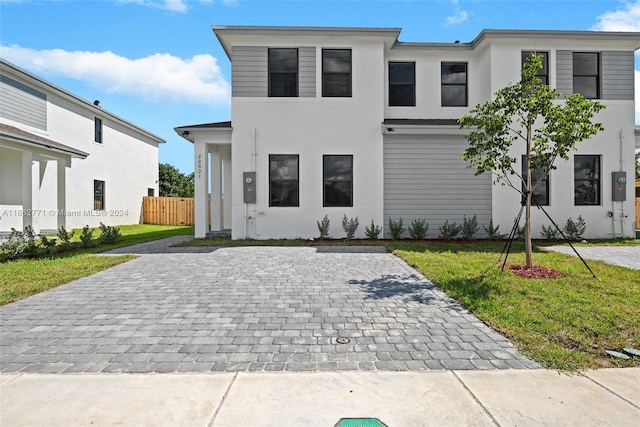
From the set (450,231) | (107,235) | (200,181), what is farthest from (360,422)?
(107,235)

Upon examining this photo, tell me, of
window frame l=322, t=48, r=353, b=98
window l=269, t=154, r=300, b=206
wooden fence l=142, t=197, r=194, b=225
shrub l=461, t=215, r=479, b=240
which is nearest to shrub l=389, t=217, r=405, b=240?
shrub l=461, t=215, r=479, b=240

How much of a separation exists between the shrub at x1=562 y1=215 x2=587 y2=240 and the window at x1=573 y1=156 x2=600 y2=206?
707mm

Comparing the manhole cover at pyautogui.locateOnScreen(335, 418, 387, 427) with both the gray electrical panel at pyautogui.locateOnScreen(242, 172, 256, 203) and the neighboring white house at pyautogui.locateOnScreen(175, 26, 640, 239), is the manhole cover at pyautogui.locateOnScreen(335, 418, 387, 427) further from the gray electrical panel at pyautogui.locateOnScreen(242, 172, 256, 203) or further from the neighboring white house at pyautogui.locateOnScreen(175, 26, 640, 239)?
the gray electrical panel at pyautogui.locateOnScreen(242, 172, 256, 203)

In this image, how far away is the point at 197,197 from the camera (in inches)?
470

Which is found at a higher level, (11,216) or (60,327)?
(11,216)

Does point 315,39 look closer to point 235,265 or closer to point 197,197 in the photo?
point 197,197

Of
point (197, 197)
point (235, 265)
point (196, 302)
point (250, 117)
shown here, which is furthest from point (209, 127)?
point (196, 302)

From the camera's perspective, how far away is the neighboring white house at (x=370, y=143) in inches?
463

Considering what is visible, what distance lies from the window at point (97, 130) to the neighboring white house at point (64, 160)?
2.3 inches

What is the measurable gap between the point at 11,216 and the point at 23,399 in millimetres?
16028

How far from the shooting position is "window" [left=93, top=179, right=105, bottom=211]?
64.4 ft

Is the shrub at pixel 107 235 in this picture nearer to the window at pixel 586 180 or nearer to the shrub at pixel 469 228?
the shrub at pixel 469 228

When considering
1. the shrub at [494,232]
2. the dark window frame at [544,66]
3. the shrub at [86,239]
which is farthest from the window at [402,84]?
the shrub at [86,239]

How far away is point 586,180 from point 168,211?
22.5 m
